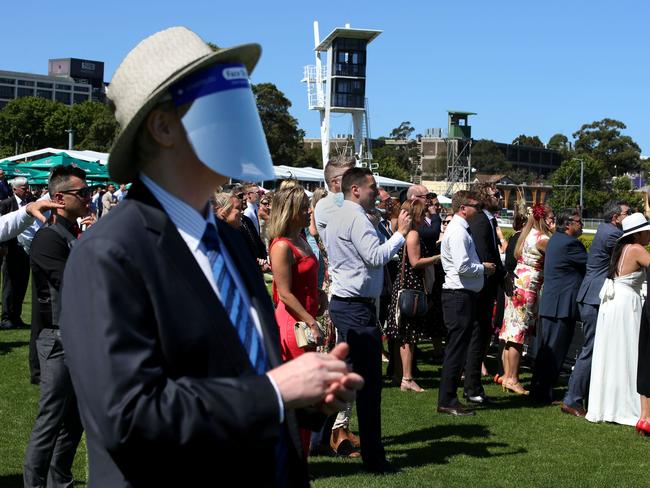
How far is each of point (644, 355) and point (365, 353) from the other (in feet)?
10.7

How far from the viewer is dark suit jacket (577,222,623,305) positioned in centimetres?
928

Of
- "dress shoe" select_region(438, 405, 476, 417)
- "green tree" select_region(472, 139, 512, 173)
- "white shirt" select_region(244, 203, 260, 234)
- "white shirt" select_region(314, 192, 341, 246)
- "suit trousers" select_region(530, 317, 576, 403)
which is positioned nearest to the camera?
"white shirt" select_region(314, 192, 341, 246)

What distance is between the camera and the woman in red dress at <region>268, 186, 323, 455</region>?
596 cm

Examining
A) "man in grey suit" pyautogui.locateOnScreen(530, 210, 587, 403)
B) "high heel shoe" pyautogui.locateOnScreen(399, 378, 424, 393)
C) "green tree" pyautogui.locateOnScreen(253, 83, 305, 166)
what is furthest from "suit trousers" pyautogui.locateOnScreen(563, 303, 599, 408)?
"green tree" pyautogui.locateOnScreen(253, 83, 305, 166)

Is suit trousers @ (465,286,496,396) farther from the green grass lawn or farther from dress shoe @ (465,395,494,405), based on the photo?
the green grass lawn


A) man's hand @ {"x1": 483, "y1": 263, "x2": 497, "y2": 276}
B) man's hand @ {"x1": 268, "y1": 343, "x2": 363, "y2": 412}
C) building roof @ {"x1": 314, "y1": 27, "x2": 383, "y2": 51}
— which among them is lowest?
man's hand @ {"x1": 483, "y1": 263, "x2": 497, "y2": 276}

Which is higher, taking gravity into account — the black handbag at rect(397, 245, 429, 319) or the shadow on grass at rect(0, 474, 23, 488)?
the black handbag at rect(397, 245, 429, 319)

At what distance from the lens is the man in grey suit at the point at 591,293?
367 inches

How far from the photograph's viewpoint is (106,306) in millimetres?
1759

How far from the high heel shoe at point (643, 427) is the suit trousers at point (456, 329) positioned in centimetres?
182

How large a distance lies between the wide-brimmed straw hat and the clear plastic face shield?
720cm

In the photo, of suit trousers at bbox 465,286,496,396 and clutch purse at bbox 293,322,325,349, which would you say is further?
suit trousers at bbox 465,286,496,396

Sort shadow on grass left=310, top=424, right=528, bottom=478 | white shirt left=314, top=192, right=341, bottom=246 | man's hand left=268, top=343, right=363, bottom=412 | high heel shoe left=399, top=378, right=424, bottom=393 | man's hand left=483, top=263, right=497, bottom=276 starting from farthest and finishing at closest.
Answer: high heel shoe left=399, top=378, right=424, bottom=393 < man's hand left=483, top=263, right=497, bottom=276 < white shirt left=314, top=192, right=341, bottom=246 < shadow on grass left=310, top=424, right=528, bottom=478 < man's hand left=268, top=343, right=363, bottom=412

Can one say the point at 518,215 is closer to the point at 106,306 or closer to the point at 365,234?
the point at 365,234
